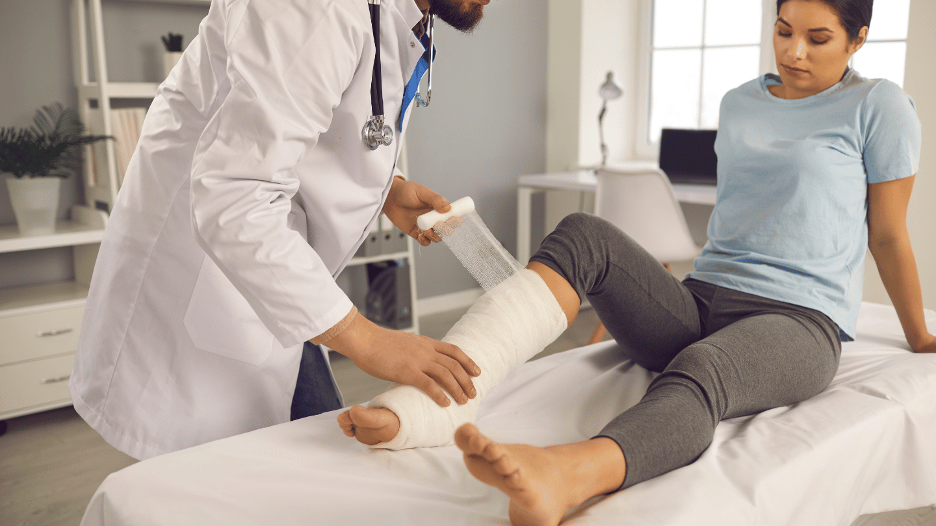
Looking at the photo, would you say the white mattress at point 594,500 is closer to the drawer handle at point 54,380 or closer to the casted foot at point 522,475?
the casted foot at point 522,475

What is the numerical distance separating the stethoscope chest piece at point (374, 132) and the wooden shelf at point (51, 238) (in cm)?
156

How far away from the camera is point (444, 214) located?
3.31 feet

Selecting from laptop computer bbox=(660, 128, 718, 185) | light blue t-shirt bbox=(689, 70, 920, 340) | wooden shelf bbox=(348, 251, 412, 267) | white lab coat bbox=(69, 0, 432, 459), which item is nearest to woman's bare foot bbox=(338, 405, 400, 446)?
white lab coat bbox=(69, 0, 432, 459)

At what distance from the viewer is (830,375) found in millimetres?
1144

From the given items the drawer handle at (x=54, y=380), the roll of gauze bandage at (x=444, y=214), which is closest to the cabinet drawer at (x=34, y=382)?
the drawer handle at (x=54, y=380)

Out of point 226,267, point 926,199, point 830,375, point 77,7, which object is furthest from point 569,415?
point 77,7

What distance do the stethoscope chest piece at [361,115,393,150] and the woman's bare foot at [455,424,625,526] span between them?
1.29ft

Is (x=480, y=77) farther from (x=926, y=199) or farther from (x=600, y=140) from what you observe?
(x=926, y=199)

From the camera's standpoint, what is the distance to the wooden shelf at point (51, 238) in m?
2.06

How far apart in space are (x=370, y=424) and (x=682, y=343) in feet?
1.92

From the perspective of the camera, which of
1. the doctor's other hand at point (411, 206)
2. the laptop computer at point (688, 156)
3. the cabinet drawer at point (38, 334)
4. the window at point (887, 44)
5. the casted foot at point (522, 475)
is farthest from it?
the laptop computer at point (688, 156)

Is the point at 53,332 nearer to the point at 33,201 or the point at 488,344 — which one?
the point at 33,201

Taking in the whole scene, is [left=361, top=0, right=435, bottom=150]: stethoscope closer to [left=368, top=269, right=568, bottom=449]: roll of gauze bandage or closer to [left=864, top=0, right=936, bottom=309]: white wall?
[left=368, top=269, right=568, bottom=449]: roll of gauze bandage

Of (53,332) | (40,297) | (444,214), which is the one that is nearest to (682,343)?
(444,214)
